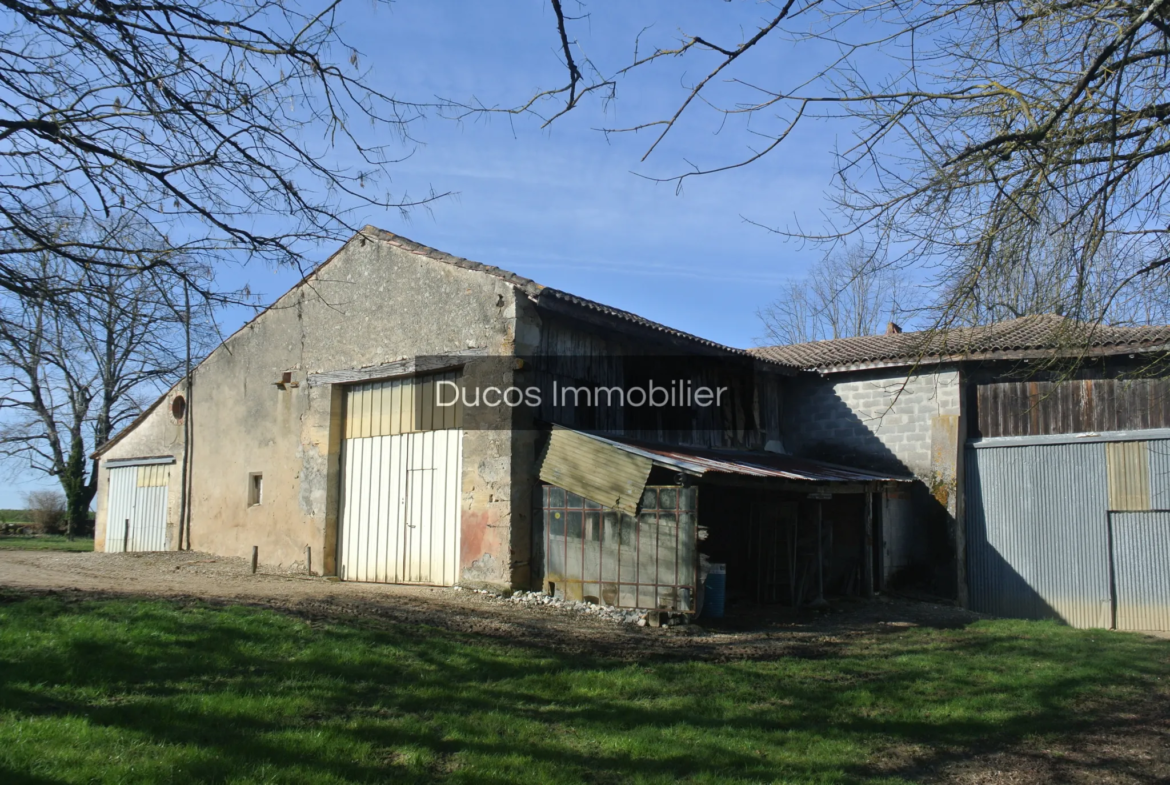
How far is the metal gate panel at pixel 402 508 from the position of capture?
494 inches

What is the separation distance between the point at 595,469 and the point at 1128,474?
930 centimetres

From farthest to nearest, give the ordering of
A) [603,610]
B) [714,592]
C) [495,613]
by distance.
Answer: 1. [714,592]
2. [603,610]
3. [495,613]

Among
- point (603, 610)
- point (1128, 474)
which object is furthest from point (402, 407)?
point (1128, 474)

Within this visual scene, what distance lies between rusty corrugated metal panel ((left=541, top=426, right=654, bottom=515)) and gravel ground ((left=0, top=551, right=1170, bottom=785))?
57.9 inches

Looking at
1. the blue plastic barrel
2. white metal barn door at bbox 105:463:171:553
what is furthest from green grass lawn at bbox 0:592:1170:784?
white metal barn door at bbox 105:463:171:553

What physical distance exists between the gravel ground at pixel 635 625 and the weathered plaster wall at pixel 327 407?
786 mm

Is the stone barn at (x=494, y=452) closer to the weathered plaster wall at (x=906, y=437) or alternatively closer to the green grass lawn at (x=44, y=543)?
the weathered plaster wall at (x=906, y=437)

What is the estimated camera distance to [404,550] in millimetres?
13148

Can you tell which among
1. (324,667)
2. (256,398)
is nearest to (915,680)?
(324,667)

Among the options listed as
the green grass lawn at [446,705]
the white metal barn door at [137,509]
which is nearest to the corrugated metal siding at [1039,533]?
the green grass lawn at [446,705]

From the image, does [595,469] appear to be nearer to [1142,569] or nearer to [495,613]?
[495,613]

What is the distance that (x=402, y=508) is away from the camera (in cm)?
1327

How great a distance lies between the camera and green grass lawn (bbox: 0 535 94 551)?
2209 cm

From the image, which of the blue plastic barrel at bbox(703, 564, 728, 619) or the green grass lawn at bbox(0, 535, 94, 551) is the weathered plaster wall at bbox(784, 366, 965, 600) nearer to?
the blue plastic barrel at bbox(703, 564, 728, 619)
